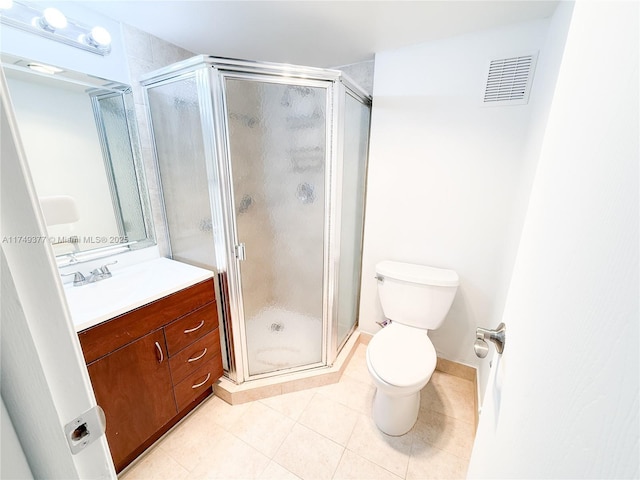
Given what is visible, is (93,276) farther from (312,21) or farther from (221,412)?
(312,21)

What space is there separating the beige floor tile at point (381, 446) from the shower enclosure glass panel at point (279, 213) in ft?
1.60

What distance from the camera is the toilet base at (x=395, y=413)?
1.34 m

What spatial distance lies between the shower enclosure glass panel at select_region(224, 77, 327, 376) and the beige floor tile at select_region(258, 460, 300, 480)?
0.49m

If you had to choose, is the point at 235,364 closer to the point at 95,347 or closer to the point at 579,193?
the point at 95,347

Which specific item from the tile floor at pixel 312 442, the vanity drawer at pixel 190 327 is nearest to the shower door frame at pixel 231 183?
the vanity drawer at pixel 190 327

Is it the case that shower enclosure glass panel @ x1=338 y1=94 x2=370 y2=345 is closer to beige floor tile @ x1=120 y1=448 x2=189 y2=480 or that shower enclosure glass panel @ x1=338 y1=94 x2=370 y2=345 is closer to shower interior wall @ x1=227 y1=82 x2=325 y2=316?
shower interior wall @ x1=227 y1=82 x2=325 y2=316

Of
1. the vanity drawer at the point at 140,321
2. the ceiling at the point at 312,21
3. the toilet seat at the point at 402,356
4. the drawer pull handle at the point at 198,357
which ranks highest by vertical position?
the ceiling at the point at 312,21

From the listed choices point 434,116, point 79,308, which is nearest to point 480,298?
point 434,116

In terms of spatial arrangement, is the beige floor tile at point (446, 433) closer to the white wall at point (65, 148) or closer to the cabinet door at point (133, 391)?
the cabinet door at point (133, 391)

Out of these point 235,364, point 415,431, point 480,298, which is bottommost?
point 415,431

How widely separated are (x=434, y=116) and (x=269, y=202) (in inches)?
43.3

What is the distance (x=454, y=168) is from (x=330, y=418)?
5.38 ft

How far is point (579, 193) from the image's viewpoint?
1.19ft

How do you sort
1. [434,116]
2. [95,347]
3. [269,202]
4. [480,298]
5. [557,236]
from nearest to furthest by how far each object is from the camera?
[557,236]
[95,347]
[269,202]
[434,116]
[480,298]
